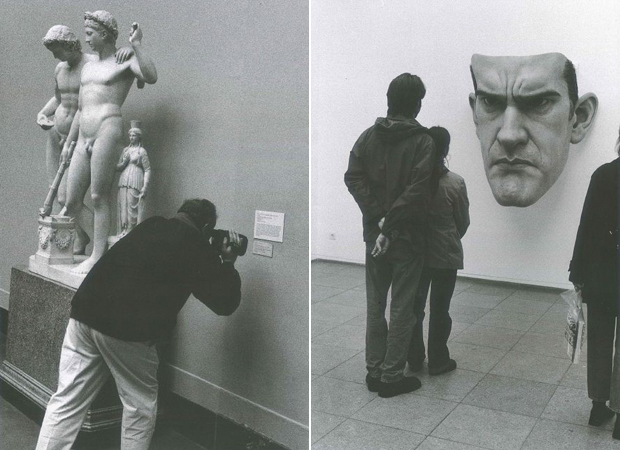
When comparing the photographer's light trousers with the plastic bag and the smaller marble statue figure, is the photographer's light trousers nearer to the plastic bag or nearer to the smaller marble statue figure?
the smaller marble statue figure

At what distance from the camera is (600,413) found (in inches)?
92.1

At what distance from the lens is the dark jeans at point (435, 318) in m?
2.73

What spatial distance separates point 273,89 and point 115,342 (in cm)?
148

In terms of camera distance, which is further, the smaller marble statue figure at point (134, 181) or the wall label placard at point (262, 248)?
the smaller marble statue figure at point (134, 181)

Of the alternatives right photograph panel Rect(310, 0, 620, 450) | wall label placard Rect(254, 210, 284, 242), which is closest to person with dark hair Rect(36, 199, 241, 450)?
wall label placard Rect(254, 210, 284, 242)

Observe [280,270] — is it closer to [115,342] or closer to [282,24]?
[115,342]

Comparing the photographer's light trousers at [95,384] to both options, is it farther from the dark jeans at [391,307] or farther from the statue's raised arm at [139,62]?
the statue's raised arm at [139,62]

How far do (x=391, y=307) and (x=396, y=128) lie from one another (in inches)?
32.4

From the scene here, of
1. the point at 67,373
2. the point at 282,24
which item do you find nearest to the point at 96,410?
the point at 67,373

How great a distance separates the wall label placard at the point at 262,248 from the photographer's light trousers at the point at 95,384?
0.75 meters

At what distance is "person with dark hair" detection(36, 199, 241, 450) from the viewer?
305cm

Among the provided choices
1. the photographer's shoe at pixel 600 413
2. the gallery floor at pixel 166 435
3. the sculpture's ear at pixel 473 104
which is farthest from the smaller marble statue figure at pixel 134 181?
the photographer's shoe at pixel 600 413

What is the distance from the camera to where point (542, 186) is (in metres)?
2.29

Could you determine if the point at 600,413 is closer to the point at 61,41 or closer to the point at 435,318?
the point at 435,318
